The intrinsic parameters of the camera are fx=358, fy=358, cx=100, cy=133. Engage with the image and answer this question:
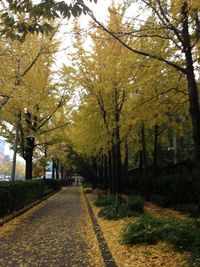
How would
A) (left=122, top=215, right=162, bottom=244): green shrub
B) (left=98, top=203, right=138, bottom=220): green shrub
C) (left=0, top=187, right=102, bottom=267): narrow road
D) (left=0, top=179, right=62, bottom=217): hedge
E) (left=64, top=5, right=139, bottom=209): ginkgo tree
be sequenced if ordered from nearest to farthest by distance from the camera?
(left=0, top=187, right=102, bottom=267): narrow road
(left=122, top=215, right=162, bottom=244): green shrub
(left=98, top=203, right=138, bottom=220): green shrub
(left=0, top=179, right=62, bottom=217): hedge
(left=64, top=5, right=139, bottom=209): ginkgo tree

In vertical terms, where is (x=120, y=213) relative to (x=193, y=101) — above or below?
below

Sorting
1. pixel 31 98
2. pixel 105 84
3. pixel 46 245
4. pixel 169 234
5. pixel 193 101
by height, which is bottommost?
pixel 46 245

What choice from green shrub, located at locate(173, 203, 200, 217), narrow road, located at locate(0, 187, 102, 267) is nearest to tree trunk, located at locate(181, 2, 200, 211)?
narrow road, located at locate(0, 187, 102, 267)

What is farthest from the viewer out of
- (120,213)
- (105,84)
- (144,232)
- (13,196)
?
(105,84)

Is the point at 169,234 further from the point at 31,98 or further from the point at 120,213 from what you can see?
the point at 31,98

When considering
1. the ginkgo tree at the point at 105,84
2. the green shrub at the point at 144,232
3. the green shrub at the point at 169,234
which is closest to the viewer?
the green shrub at the point at 169,234

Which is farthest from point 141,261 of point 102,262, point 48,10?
point 48,10

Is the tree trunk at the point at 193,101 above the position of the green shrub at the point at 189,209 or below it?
above

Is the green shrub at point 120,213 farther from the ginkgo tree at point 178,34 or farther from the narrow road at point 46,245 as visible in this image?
the ginkgo tree at point 178,34

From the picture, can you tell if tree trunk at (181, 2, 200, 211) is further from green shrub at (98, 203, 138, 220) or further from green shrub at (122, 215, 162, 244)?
green shrub at (98, 203, 138, 220)

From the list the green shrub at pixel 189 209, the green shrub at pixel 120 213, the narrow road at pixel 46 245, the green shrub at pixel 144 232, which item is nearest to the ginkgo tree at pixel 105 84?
the green shrub at pixel 120 213

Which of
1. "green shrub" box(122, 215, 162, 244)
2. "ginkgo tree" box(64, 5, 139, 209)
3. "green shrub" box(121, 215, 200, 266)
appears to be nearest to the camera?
"green shrub" box(121, 215, 200, 266)

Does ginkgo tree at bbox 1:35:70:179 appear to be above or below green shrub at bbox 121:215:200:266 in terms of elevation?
above

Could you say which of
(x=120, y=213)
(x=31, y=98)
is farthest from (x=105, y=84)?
(x=120, y=213)
